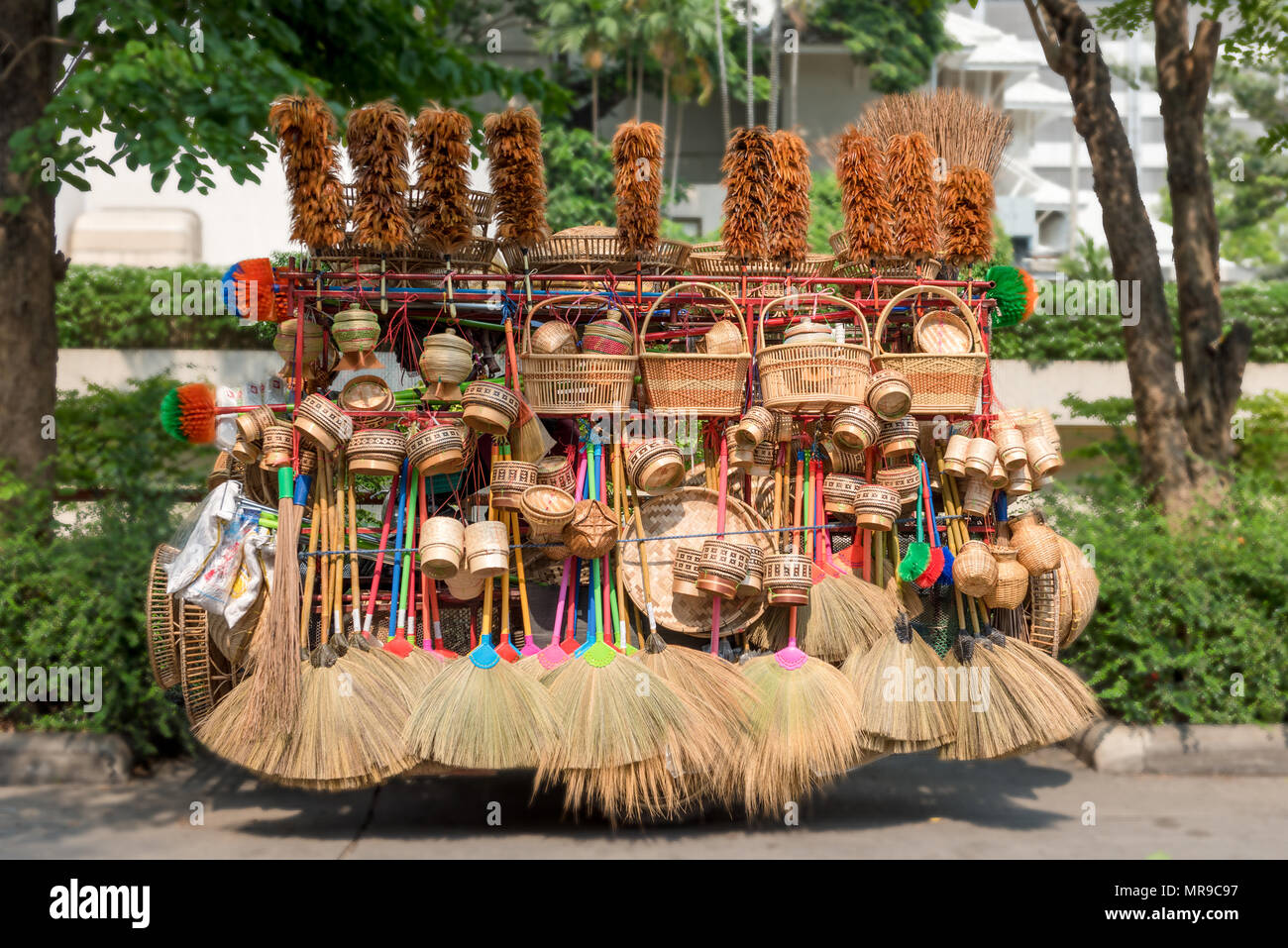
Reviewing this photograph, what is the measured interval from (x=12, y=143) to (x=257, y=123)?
1.19 meters

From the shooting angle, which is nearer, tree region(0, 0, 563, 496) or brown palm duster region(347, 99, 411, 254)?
brown palm duster region(347, 99, 411, 254)

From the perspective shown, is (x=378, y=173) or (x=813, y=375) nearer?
(x=378, y=173)

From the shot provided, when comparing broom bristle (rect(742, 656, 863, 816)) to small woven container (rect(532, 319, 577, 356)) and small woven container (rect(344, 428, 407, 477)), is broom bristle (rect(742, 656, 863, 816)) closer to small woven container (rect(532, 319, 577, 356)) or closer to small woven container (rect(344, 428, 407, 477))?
small woven container (rect(532, 319, 577, 356))

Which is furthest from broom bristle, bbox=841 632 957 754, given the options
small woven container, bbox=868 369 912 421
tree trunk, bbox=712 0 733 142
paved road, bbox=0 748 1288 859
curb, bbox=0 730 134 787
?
tree trunk, bbox=712 0 733 142

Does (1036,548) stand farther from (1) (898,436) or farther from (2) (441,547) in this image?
(2) (441,547)

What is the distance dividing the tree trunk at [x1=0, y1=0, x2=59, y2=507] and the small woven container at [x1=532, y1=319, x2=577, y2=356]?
3193mm

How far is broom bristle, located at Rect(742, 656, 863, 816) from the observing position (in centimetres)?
481

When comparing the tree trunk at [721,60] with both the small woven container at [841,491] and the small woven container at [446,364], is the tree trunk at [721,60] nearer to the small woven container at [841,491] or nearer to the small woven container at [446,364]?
the small woven container at [841,491]

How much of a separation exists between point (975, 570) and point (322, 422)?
8.84 ft

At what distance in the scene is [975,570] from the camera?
5.09 metres

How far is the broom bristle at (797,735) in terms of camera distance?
4.81m

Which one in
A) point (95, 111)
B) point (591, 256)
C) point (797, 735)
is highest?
point (95, 111)

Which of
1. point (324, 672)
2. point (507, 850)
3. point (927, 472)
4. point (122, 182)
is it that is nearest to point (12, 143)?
point (324, 672)

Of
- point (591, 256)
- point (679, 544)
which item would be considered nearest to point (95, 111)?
point (591, 256)
